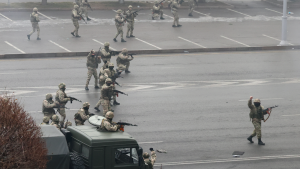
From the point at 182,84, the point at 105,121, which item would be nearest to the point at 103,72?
the point at 182,84

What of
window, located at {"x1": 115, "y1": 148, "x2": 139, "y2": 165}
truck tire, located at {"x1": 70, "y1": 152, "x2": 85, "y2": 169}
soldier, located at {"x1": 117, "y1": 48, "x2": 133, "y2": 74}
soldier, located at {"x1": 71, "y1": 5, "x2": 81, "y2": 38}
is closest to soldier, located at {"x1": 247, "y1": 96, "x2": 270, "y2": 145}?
window, located at {"x1": 115, "y1": 148, "x2": 139, "y2": 165}

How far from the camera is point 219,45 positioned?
26.3 meters

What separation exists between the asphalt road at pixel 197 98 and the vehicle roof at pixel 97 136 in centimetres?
284

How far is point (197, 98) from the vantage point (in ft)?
56.9

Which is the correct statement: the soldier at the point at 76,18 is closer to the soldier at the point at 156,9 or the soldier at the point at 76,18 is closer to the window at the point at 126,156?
the soldier at the point at 156,9

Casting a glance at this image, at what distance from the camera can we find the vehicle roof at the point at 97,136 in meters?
8.58

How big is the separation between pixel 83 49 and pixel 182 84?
25.2 ft

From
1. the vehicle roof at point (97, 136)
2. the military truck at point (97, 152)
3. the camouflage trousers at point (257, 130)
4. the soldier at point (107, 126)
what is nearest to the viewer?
the military truck at point (97, 152)

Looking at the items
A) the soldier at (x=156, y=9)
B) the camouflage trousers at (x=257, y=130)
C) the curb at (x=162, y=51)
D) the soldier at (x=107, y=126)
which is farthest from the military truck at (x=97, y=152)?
the soldier at (x=156, y=9)

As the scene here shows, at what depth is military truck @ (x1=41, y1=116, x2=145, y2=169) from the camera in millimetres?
8352

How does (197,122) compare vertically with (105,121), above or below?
below

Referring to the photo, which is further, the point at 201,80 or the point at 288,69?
the point at 288,69

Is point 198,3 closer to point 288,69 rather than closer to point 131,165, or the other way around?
point 288,69

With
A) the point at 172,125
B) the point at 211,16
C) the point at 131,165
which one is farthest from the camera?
the point at 211,16
